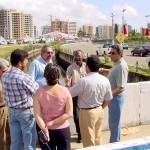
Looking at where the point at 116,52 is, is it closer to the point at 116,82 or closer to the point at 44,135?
the point at 116,82

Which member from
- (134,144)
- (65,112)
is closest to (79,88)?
(65,112)

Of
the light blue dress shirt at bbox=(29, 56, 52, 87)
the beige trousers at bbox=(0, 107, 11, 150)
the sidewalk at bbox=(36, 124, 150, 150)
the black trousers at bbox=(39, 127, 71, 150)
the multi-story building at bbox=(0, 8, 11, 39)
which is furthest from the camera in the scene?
the multi-story building at bbox=(0, 8, 11, 39)

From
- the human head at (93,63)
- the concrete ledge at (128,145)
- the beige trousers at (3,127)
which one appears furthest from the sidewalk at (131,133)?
the concrete ledge at (128,145)

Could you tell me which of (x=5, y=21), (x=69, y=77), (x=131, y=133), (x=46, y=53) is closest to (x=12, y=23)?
(x=5, y=21)

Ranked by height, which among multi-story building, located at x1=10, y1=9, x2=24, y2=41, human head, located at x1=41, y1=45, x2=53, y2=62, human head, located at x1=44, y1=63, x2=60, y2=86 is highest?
multi-story building, located at x1=10, y1=9, x2=24, y2=41

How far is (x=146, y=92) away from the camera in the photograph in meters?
7.59

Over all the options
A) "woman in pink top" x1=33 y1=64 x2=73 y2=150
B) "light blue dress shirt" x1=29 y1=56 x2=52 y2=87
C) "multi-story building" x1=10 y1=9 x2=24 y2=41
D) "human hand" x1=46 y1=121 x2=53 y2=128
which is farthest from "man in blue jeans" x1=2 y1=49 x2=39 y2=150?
"multi-story building" x1=10 y1=9 x2=24 y2=41

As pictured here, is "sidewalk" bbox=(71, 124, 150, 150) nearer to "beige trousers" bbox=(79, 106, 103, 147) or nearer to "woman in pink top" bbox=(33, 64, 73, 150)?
"beige trousers" bbox=(79, 106, 103, 147)

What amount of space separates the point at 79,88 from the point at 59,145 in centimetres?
90

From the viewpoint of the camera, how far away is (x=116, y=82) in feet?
18.5

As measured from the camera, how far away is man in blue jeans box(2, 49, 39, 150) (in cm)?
448

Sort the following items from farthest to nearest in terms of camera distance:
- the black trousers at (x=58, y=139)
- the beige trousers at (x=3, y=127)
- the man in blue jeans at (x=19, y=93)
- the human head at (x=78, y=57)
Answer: the human head at (x=78, y=57) → the beige trousers at (x=3, y=127) → the man in blue jeans at (x=19, y=93) → the black trousers at (x=58, y=139)

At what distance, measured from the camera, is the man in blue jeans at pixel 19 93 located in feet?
14.7

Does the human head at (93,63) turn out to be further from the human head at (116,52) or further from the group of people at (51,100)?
the human head at (116,52)
